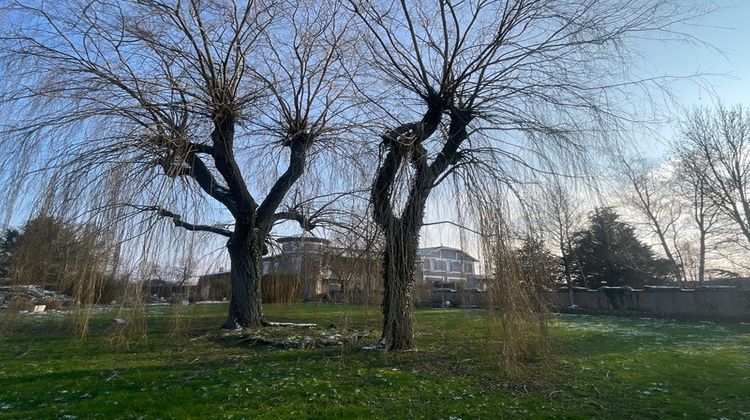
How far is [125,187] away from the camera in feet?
15.9

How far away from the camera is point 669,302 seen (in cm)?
1655

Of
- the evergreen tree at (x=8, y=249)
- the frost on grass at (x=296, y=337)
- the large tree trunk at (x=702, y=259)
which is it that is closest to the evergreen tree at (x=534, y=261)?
the frost on grass at (x=296, y=337)

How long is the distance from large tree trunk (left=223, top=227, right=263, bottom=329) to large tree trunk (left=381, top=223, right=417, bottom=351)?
4356mm

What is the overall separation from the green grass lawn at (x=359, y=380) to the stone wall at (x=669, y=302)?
231 inches

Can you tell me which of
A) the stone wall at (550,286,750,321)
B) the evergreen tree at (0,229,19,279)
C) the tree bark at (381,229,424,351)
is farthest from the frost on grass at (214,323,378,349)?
the stone wall at (550,286,750,321)

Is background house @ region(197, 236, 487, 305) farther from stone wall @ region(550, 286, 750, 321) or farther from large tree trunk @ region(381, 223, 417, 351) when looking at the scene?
stone wall @ region(550, 286, 750, 321)

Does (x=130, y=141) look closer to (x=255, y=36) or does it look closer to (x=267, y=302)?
(x=255, y=36)

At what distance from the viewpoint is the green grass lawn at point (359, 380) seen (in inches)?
173

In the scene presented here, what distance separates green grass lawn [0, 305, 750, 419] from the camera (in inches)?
173

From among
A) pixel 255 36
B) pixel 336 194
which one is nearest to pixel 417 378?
pixel 336 194

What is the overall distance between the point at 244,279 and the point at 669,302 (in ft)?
51.2

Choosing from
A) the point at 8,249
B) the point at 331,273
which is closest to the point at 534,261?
the point at 331,273

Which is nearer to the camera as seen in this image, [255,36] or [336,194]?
[336,194]

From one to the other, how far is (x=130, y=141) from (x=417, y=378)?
4798 mm
